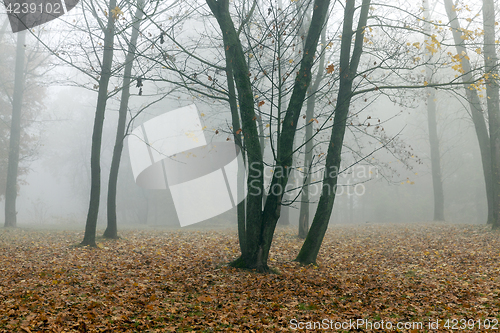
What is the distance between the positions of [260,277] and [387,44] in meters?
6.47

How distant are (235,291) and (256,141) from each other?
254 centimetres

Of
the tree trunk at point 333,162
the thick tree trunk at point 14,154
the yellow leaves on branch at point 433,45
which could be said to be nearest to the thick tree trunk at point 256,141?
the tree trunk at point 333,162

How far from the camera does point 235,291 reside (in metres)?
5.16

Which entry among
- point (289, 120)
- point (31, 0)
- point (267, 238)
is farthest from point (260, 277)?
point (31, 0)

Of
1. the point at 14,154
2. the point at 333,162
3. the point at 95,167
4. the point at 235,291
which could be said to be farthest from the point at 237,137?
the point at 14,154

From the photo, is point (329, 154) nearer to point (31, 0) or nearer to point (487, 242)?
point (487, 242)

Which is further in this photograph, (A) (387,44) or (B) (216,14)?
(A) (387,44)

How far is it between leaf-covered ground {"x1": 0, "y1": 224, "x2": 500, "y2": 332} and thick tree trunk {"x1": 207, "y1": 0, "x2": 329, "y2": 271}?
0.58 metres

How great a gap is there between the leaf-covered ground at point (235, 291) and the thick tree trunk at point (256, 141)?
579 mm

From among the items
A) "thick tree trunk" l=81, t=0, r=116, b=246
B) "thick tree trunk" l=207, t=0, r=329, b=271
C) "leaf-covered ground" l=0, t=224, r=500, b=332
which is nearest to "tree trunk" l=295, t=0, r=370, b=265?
"leaf-covered ground" l=0, t=224, r=500, b=332

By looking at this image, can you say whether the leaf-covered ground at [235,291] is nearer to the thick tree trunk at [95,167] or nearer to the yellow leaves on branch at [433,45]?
the thick tree trunk at [95,167]

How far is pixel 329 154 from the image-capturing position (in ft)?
23.2

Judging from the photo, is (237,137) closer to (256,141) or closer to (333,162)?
(256,141)

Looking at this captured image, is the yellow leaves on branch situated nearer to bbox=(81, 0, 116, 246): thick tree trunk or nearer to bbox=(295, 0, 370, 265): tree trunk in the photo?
bbox=(295, 0, 370, 265): tree trunk
